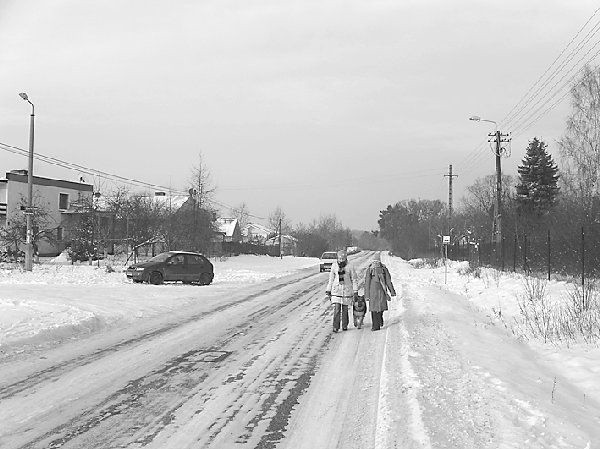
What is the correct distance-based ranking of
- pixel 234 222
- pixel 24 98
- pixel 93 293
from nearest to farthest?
pixel 93 293, pixel 24 98, pixel 234 222

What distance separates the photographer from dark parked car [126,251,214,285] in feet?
81.0

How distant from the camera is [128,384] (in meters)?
7.49

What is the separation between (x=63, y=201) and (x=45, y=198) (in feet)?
9.30

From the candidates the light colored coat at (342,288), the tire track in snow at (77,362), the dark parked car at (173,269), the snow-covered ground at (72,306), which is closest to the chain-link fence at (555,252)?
the light colored coat at (342,288)

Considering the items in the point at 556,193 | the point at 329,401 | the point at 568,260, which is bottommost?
the point at 329,401

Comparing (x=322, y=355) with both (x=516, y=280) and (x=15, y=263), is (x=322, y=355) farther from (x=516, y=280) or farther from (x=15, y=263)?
(x=15, y=263)

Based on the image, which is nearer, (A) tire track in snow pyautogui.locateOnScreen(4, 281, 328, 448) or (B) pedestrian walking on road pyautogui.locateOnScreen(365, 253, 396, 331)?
(A) tire track in snow pyautogui.locateOnScreen(4, 281, 328, 448)

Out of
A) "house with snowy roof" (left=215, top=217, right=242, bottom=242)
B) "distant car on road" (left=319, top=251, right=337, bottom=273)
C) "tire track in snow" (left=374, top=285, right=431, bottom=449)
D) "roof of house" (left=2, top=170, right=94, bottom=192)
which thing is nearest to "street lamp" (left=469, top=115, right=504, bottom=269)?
"distant car on road" (left=319, top=251, right=337, bottom=273)

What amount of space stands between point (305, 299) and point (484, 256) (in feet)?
64.6

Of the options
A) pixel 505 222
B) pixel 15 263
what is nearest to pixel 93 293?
pixel 15 263

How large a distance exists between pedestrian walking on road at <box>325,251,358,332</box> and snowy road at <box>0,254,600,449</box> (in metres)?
0.72

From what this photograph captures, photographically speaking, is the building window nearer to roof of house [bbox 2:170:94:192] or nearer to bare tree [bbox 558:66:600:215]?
roof of house [bbox 2:170:94:192]

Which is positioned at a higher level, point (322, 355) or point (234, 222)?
point (234, 222)

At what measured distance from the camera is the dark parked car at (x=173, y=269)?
81.0ft
